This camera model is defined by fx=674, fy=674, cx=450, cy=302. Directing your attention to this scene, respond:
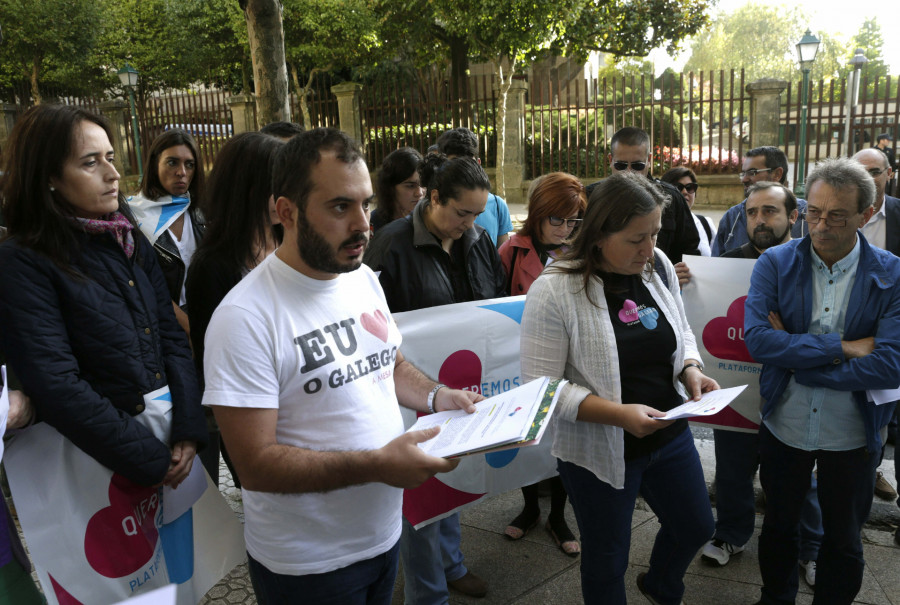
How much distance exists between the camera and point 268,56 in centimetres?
643

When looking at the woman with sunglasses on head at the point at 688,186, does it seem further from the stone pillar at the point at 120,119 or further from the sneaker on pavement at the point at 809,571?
the stone pillar at the point at 120,119

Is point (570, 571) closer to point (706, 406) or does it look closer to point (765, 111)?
point (706, 406)

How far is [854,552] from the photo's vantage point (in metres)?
2.77

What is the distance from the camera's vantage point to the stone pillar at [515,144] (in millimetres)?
16734

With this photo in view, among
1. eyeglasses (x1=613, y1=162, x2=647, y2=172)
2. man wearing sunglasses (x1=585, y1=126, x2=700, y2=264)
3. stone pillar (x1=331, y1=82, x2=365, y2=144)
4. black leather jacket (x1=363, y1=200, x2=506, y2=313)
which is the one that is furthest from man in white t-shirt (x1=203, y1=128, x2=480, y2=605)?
stone pillar (x1=331, y1=82, x2=365, y2=144)

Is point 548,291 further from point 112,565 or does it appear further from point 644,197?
point 112,565

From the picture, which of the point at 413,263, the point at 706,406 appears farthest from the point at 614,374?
the point at 413,263

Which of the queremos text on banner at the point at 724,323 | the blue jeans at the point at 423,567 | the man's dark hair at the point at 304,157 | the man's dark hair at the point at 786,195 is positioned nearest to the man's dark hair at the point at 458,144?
the queremos text on banner at the point at 724,323

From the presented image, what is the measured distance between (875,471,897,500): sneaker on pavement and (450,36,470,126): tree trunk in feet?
47.1

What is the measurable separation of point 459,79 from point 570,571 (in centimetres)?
1547

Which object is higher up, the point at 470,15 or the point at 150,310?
the point at 470,15

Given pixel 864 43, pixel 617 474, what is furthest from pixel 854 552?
pixel 864 43

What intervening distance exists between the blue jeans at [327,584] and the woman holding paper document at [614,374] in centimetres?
90

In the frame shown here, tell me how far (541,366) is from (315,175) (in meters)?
1.20
